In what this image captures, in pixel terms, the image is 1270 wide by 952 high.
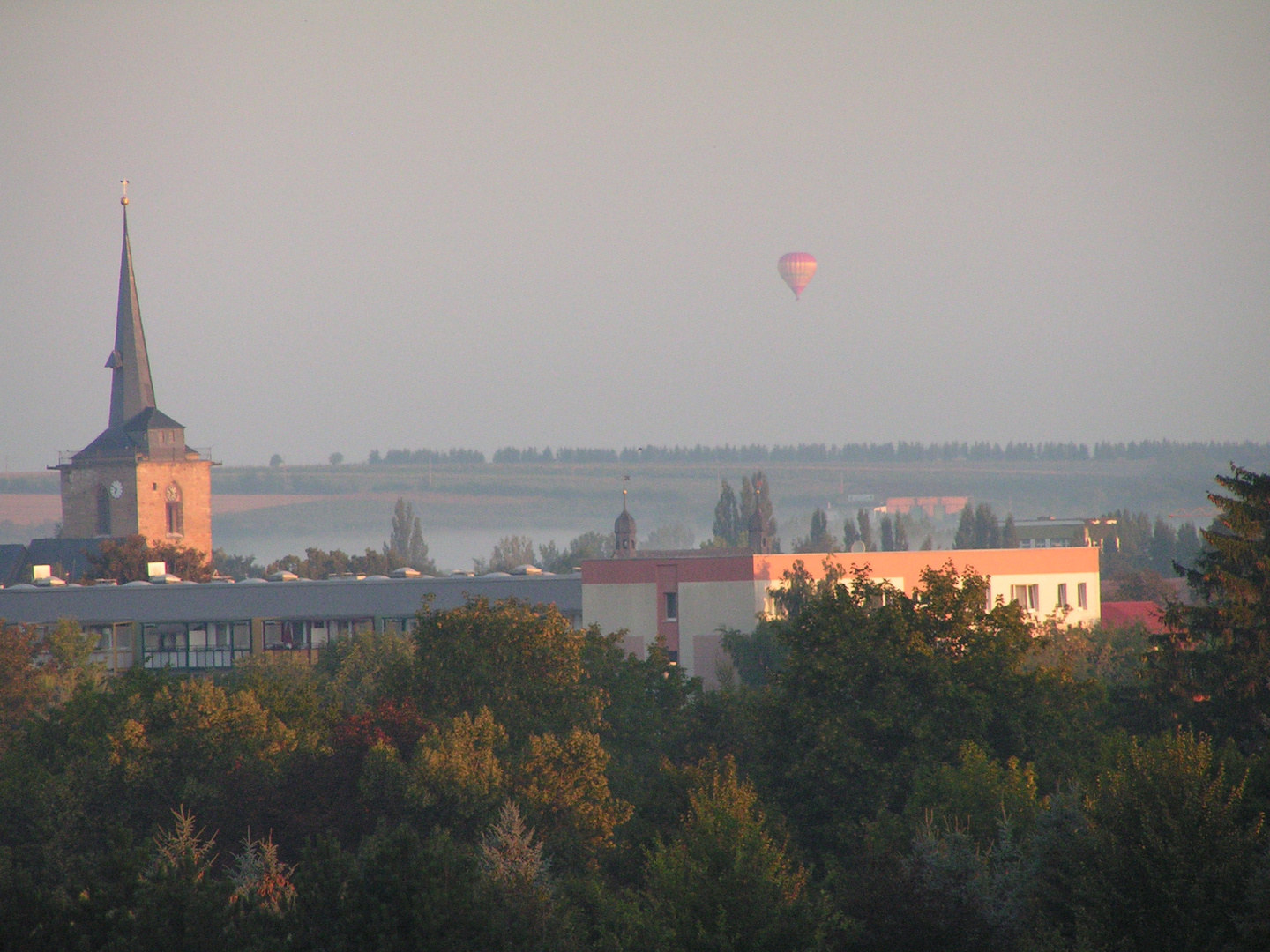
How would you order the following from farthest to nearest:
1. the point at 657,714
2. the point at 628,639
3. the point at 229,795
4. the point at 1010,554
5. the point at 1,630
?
the point at 1010,554
the point at 628,639
the point at 1,630
the point at 657,714
the point at 229,795

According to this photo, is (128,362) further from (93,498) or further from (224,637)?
(224,637)

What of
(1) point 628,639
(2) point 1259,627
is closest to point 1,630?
(1) point 628,639

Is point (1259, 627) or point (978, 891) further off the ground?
point (1259, 627)

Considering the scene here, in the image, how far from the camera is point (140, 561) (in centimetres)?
13738

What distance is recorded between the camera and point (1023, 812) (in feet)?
113

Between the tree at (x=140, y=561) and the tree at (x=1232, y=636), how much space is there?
10149 centimetres

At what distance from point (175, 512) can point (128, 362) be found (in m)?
15.4

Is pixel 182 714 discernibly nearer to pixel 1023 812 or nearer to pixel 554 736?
pixel 554 736

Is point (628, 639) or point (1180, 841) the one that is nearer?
point (1180, 841)

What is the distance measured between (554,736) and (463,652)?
410 centimetres

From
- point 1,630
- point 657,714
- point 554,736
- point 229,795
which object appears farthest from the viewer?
point 1,630

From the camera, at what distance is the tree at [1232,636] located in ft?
135

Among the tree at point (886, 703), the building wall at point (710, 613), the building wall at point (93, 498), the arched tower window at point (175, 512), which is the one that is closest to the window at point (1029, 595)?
the building wall at point (710, 613)

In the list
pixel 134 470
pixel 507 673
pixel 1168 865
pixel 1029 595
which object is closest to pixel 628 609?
pixel 1029 595
